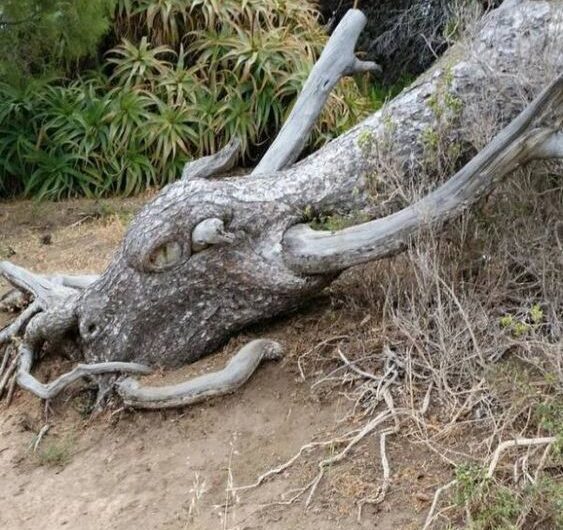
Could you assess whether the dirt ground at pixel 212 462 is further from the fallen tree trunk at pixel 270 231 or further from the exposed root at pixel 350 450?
the fallen tree trunk at pixel 270 231

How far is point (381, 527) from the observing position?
171 inches

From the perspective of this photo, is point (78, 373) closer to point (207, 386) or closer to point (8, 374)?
point (8, 374)

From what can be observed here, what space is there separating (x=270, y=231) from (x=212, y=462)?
1.30 metres

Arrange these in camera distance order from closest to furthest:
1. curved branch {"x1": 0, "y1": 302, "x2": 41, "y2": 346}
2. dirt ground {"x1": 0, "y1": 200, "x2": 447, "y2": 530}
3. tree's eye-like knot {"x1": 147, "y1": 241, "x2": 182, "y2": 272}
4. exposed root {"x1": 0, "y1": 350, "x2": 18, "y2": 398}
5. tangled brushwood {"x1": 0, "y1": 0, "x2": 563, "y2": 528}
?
dirt ground {"x1": 0, "y1": 200, "x2": 447, "y2": 530}
tangled brushwood {"x1": 0, "y1": 0, "x2": 563, "y2": 528}
tree's eye-like knot {"x1": 147, "y1": 241, "x2": 182, "y2": 272}
exposed root {"x1": 0, "y1": 350, "x2": 18, "y2": 398}
curved branch {"x1": 0, "y1": 302, "x2": 41, "y2": 346}

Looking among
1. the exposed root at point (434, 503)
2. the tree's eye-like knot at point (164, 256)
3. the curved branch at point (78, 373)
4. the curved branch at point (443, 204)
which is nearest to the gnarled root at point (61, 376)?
the curved branch at point (78, 373)

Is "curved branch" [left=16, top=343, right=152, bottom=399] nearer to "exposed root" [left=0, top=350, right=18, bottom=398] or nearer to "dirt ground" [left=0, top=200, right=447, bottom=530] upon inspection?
"dirt ground" [left=0, top=200, right=447, bottom=530]

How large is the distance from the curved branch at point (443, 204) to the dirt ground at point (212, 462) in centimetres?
47

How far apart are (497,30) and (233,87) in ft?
15.8

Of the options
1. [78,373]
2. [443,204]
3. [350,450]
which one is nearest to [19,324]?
[78,373]

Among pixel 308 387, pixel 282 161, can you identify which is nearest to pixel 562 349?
pixel 308 387

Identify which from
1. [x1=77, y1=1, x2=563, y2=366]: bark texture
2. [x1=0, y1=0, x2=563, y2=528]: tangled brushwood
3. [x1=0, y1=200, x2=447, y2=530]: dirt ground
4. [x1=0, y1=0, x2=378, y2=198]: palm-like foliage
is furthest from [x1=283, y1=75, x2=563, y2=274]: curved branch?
[x1=0, y1=0, x2=378, y2=198]: palm-like foliage

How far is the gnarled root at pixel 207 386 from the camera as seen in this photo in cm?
539

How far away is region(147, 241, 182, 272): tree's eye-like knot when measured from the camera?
555cm

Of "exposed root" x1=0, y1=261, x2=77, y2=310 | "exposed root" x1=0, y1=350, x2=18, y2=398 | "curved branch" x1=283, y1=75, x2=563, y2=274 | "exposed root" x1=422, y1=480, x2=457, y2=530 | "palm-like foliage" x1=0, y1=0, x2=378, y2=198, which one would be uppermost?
"curved branch" x1=283, y1=75, x2=563, y2=274
